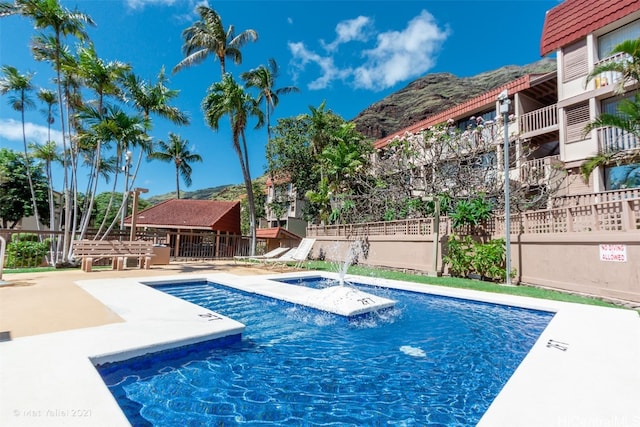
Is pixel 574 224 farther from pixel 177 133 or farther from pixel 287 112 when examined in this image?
pixel 177 133

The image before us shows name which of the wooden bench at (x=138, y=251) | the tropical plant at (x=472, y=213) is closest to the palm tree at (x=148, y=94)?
the wooden bench at (x=138, y=251)

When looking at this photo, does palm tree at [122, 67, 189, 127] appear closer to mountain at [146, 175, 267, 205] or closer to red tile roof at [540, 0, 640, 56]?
red tile roof at [540, 0, 640, 56]

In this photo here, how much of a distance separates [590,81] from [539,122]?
2906 mm

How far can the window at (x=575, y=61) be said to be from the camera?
1379 cm

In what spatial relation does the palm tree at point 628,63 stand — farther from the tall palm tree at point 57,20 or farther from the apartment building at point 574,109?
the tall palm tree at point 57,20

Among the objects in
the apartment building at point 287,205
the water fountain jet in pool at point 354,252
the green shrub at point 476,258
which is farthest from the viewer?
the apartment building at point 287,205

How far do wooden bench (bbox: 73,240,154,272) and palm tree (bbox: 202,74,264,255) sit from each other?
23.2 feet

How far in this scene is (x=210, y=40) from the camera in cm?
2086

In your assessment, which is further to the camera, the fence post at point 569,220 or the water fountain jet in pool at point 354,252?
the water fountain jet in pool at point 354,252

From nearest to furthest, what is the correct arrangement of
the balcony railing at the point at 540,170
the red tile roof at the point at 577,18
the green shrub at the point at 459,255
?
the green shrub at the point at 459,255, the red tile roof at the point at 577,18, the balcony railing at the point at 540,170

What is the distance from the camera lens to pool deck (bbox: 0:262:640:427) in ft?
7.37

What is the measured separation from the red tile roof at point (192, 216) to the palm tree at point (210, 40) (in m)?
9.19

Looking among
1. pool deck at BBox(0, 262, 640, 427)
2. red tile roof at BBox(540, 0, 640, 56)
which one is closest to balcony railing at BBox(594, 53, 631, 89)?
red tile roof at BBox(540, 0, 640, 56)

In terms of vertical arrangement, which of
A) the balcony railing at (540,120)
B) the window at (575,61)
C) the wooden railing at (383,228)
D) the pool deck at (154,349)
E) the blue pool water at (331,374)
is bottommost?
the blue pool water at (331,374)
